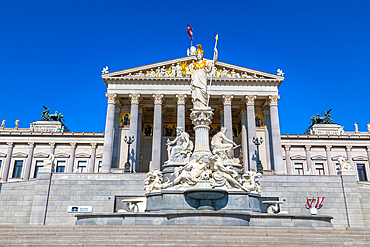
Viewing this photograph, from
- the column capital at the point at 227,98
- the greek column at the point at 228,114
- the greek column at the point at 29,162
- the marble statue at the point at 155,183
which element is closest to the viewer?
the marble statue at the point at 155,183

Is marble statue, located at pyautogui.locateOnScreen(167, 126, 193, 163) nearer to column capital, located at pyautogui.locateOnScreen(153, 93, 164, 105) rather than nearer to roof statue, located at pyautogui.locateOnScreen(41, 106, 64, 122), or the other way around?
column capital, located at pyautogui.locateOnScreen(153, 93, 164, 105)

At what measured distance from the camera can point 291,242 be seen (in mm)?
11039

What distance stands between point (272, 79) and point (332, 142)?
1775cm

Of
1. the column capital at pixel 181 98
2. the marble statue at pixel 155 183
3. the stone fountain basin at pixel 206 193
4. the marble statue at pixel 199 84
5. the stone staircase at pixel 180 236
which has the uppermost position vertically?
the column capital at pixel 181 98

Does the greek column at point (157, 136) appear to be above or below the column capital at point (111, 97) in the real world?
below

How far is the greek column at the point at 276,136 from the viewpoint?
135 ft

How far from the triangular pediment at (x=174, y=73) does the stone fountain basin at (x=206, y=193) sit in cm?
3068

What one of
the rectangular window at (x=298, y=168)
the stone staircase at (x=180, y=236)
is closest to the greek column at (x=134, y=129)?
the rectangular window at (x=298, y=168)

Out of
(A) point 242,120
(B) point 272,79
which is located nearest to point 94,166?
(A) point 242,120

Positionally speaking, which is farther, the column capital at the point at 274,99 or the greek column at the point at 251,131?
the column capital at the point at 274,99

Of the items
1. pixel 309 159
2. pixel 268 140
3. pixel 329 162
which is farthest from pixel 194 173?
pixel 329 162

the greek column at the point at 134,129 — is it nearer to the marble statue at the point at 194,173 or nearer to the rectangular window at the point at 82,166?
the rectangular window at the point at 82,166

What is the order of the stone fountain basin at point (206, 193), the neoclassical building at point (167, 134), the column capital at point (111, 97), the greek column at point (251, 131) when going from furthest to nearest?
the column capital at point (111, 97), the neoclassical building at point (167, 134), the greek column at point (251, 131), the stone fountain basin at point (206, 193)

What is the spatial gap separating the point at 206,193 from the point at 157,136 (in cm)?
2695
